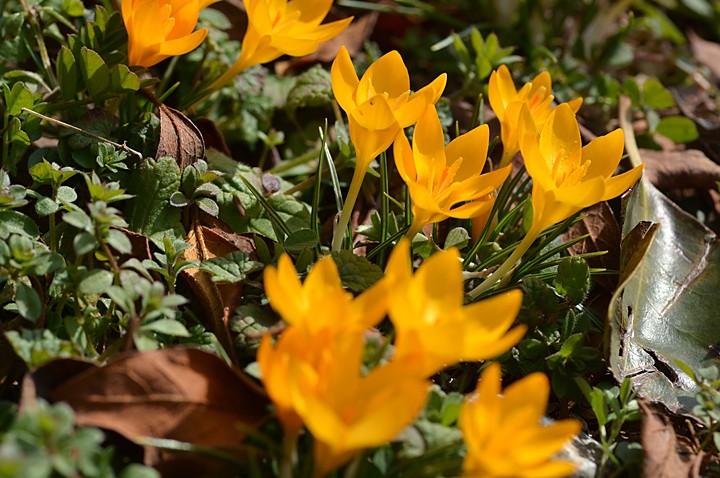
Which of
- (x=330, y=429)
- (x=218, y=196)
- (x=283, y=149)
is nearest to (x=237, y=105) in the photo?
(x=283, y=149)

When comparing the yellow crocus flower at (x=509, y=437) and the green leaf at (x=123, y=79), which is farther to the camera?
the green leaf at (x=123, y=79)

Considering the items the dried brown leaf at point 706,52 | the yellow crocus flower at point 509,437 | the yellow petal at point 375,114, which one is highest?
the yellow petal at point 375,114

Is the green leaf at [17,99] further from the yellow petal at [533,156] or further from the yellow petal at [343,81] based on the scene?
the yellow petal at [533,156]

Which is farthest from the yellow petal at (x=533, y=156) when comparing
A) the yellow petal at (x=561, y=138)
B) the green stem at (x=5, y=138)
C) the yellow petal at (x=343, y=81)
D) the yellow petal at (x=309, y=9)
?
the green stem at (x=5, y=138)

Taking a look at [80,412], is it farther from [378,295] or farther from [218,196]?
[218,196]

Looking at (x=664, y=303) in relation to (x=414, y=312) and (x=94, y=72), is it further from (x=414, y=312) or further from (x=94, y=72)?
(x=94, y=72)

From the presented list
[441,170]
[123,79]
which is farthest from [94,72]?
[441,170]

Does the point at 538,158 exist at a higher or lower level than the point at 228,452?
higher
